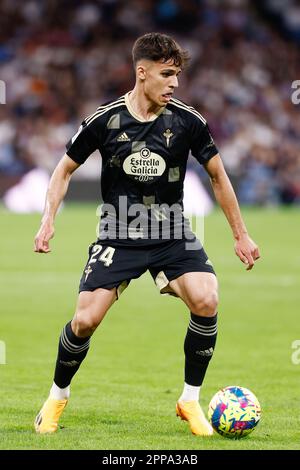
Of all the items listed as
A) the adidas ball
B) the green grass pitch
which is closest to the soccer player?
the adidas ball

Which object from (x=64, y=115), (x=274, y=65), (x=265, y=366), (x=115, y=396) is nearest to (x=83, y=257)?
(x=265, y=366)

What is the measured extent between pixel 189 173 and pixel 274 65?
22.2ft

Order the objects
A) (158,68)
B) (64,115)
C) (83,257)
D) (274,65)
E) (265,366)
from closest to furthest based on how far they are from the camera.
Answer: (158,68) → (265,366) → (83,257) → (64,115) → (274,65)

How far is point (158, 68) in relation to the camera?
260 inches

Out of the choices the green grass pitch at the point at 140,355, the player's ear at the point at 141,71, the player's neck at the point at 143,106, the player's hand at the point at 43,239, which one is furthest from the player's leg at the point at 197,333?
the player's ear at the point at 141,71

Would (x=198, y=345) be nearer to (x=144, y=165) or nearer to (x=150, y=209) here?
(x=150, y=209)

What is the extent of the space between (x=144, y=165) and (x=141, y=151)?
90 millimetres

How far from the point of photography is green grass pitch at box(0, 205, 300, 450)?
6.54 meters

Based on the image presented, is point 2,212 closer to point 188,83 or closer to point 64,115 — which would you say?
point 64,115

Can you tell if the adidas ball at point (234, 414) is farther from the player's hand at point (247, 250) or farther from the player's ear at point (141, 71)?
the player's ear at point (141, 71)

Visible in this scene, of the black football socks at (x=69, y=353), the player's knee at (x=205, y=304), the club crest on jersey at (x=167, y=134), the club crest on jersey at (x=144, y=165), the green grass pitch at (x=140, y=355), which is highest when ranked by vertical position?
the club crest on jersey at (x=167, y=134)

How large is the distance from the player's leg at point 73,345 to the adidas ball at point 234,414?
88cm

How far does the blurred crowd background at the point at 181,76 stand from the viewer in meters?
28.4

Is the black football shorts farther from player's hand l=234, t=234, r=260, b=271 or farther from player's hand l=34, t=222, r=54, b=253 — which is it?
player's hand l=34, t=222, r=54, b=253
